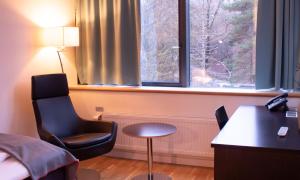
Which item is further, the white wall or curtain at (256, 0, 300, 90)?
the white wall

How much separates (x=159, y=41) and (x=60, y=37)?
1.12 metres

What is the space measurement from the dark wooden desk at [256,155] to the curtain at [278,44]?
52.2 inches

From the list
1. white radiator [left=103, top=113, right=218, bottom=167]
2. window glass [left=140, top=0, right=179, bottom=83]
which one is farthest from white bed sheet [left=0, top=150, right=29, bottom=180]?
window glass [left=140, top=0, right=179, bottom=83]

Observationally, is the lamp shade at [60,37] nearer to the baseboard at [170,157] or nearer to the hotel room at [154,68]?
the hotel room at [154,68]

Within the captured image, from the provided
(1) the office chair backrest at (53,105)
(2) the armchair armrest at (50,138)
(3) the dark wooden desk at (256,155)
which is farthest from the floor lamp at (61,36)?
(3) the dark wooden desk at (256,155)

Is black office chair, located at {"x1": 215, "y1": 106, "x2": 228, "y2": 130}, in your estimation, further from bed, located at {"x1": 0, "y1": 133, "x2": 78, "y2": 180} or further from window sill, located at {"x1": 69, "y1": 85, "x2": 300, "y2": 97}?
bed, located at {"x1": 0, "y1": 133, "x2": 78, "y2": 180}

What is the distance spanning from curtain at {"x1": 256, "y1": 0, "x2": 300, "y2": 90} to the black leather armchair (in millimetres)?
1622

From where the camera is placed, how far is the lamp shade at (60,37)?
3.82 metres

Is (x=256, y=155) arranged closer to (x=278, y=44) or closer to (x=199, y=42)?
(x=278, y=44)

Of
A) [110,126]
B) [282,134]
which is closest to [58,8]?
[110,126]

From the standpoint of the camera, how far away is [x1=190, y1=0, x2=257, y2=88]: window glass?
3.83 m

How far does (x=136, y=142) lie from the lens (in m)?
4.07

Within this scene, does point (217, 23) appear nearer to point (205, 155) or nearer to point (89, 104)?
point (205, 155)

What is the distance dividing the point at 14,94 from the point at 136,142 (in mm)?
1398
